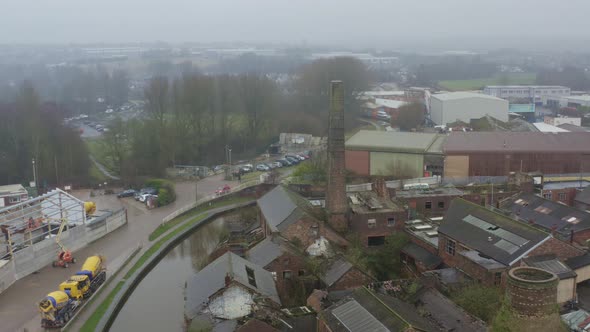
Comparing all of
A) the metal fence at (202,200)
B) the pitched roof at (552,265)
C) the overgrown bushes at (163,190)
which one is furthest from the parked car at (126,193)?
the pitched roof at (552,265)

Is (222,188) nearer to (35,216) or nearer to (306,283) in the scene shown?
(35,216)

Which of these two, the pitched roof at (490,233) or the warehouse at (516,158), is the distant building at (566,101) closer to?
the warehouse at (516,158)

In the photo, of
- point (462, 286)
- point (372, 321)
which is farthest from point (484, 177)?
point (372, 321)

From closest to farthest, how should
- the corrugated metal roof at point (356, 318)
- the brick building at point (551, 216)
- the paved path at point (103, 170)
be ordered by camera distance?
the corrugated metal roof at point (356, 318), the brick building at point (551, 216), the paved path at point (103, 170)

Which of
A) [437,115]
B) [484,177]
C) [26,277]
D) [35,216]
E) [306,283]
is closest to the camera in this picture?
[306,283]

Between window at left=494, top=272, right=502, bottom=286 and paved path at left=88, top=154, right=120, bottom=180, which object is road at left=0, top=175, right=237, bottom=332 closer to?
paved path at left=88, top=154, right=120, bottom=180

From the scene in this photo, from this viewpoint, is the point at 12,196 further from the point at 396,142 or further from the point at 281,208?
the point at 396,142
